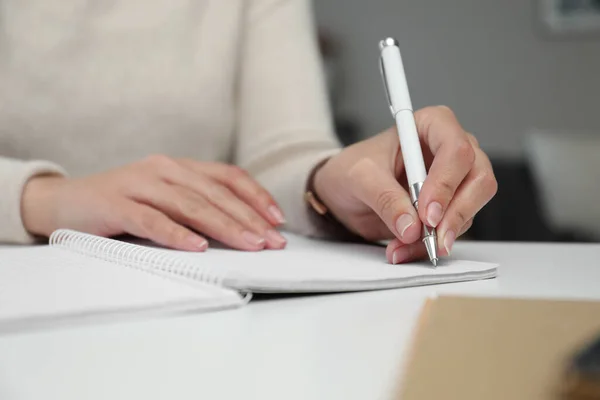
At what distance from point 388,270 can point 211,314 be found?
0.13 metres

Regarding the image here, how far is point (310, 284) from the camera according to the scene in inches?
15.3

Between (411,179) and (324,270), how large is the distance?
10 cm

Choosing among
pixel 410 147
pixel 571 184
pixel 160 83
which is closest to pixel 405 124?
pixel 410 147

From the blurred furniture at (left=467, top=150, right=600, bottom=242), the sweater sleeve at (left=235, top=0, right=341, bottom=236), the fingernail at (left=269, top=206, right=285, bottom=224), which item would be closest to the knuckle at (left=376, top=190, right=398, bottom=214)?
the fingernail at (left=269, top=206, right=285, bottom=224)

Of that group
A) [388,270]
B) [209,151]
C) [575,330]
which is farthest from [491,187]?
[209,151]

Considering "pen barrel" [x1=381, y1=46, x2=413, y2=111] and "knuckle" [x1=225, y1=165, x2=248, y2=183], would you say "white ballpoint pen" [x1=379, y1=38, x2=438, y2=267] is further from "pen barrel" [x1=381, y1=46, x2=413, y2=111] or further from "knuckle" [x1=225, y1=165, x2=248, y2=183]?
"knuckle" [x1=225, y1=165, x2=248, y2=183]

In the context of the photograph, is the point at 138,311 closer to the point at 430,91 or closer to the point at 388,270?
the point at 388,270

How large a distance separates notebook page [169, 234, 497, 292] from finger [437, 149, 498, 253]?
23 mm

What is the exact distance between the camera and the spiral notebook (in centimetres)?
34

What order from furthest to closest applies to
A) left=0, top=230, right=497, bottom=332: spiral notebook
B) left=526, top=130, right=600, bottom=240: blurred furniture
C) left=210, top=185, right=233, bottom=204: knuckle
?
1. left=526, top=130, right=600, bottom=240: blurred furniture
2. left=210, top=185, right=233, bottom=204: knuckle
3. left=0, top=230, right=497, bottom=332: spiral notebook

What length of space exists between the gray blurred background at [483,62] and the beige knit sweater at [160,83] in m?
1.73

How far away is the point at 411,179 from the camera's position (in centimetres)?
48

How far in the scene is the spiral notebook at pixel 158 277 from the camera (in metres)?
0.34

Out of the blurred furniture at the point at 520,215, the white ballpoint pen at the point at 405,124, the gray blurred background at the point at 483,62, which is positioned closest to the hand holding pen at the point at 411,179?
the white ballpoint pen at the point at 405,124
